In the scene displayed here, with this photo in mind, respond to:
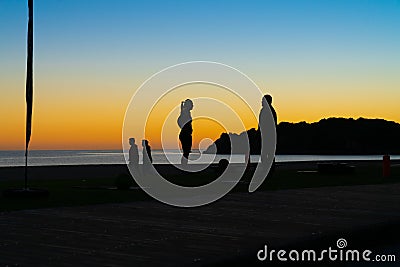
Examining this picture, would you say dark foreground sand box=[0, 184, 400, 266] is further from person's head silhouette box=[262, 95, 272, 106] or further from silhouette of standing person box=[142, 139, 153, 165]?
silhouette of standing person box=[142, 139, 153, 165]

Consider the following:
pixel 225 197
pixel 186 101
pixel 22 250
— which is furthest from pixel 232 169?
pixel 22 250

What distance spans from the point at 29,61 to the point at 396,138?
161882 mm

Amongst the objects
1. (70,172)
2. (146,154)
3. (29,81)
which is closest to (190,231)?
(29,81)

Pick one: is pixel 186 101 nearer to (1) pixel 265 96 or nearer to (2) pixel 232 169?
(1) pixel 265 96

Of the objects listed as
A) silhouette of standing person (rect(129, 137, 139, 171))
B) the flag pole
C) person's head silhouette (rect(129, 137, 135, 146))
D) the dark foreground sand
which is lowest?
the dark foreground sand

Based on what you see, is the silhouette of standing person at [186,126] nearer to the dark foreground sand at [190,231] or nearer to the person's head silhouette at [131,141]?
the person's head silhouette at [131,141]

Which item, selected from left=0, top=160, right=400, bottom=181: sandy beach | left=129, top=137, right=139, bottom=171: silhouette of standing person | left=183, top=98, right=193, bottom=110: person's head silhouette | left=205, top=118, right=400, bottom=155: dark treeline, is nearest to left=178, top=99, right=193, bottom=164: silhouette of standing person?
left=183, top=98, right=193, bottom=110: person's head silhouette

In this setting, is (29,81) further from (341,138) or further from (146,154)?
(341,138)

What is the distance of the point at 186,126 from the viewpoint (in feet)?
74.0

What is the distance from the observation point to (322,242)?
8492 millimetres

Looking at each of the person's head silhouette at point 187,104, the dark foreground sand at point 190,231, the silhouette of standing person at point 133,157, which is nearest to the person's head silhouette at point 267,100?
the person's head silhouette at point 187,104

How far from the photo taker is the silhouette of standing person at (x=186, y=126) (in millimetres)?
22234

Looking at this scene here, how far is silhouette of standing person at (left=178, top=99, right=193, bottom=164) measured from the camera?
22.2 metres

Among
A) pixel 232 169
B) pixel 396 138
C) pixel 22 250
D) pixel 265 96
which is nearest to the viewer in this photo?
pixel 22 250
